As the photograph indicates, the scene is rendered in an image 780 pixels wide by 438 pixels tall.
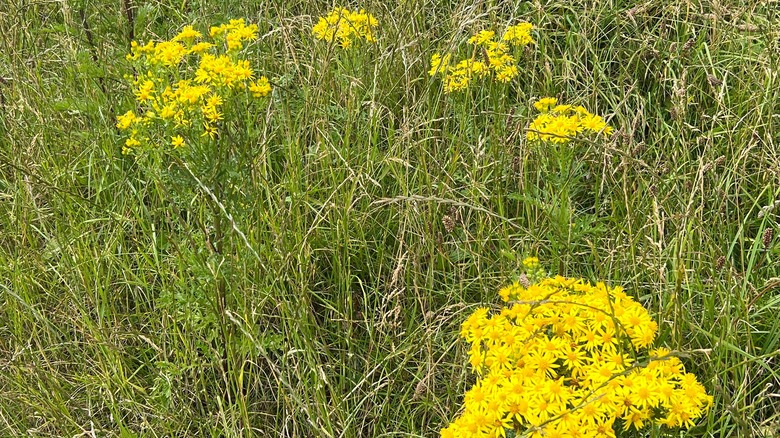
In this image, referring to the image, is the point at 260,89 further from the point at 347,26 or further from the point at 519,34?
the point at 519,34

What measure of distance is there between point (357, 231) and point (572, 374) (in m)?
1.05

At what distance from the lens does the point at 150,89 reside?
206 centimetres

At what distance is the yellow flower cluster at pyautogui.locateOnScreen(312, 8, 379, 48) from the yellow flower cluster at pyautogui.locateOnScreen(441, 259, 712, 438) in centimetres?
139

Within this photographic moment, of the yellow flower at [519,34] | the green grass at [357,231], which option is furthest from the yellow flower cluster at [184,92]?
the yellow flower at [519,34]

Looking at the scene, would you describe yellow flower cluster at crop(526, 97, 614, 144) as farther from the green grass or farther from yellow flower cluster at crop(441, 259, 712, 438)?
yellow flower cluster at crop(441, 259, 712, 438)

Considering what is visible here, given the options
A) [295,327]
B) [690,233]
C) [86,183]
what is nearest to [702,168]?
[690,233]

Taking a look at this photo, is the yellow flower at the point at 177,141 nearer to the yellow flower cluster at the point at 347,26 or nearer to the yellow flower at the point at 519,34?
the yellow flower cluster at the point at 347,26

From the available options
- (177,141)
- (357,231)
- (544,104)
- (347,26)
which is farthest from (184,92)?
(544,104)

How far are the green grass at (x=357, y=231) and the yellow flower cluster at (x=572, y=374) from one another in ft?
0.86

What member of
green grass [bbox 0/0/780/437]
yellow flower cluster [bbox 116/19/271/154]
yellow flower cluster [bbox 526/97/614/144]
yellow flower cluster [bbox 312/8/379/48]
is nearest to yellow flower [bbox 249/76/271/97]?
yellow flower cluster [bbox 116/19/271/154]

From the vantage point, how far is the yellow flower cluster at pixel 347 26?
8.54ft

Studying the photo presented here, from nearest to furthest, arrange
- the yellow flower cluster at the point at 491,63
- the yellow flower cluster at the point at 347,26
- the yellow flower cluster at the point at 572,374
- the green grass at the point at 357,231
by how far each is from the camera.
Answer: the yellow flower cluster at the point at 572,374 < the green grass at the point at 357,231 < the yellow flower cluster at the point at 491,63 < the yellow flower cluster at the point at 347,26

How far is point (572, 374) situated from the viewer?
4.60 feet

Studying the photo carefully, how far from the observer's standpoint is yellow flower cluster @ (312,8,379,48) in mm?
2602
